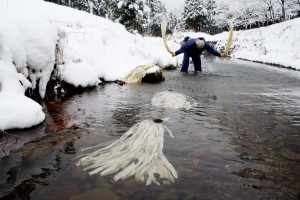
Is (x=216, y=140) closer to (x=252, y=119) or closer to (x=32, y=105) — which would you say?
(x=252, y=119)

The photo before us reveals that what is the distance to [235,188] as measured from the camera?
6.79 ft

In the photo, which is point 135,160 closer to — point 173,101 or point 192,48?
point 173,101

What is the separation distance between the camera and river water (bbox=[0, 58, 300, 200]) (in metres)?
1.99

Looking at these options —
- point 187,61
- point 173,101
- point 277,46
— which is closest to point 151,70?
point 173,101

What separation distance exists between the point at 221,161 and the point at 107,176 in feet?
3.47

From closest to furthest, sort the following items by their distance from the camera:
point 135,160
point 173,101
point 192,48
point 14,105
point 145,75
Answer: point 135,160
point 14,105
point 173,101
point 145,75
point 192,48

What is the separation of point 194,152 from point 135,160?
0.62 meters

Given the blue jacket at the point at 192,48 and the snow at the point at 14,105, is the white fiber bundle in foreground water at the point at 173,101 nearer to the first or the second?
the snow at the point at 14,105

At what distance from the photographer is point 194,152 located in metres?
2.68

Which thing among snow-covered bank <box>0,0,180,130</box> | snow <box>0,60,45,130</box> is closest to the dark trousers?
snow-covered bank <box>0,0,180,130</box>

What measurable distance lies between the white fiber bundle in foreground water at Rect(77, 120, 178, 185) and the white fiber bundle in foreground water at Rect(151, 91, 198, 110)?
1686 mm

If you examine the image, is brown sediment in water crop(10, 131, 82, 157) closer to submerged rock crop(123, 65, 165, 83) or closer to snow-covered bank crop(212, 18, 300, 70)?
submerged rock crop(123, 65, 165, 83)

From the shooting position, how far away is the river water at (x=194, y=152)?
6.54ft

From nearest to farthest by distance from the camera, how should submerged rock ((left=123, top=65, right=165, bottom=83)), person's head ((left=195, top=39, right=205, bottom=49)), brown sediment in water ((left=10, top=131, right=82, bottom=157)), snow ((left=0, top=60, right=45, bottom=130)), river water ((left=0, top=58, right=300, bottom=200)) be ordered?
river water ((left=0, top=58, right=300, bottom=200)) < brown sediment in water ((left=10, top=131, right=82, bottom=157)) < snow ((left=0, top=60, right=45, bottom=130)) < submerged rock ((left=123, top=65, right=165, bottom=83)) < person's head ((left=195, top=39, right=205, bottom=49))
